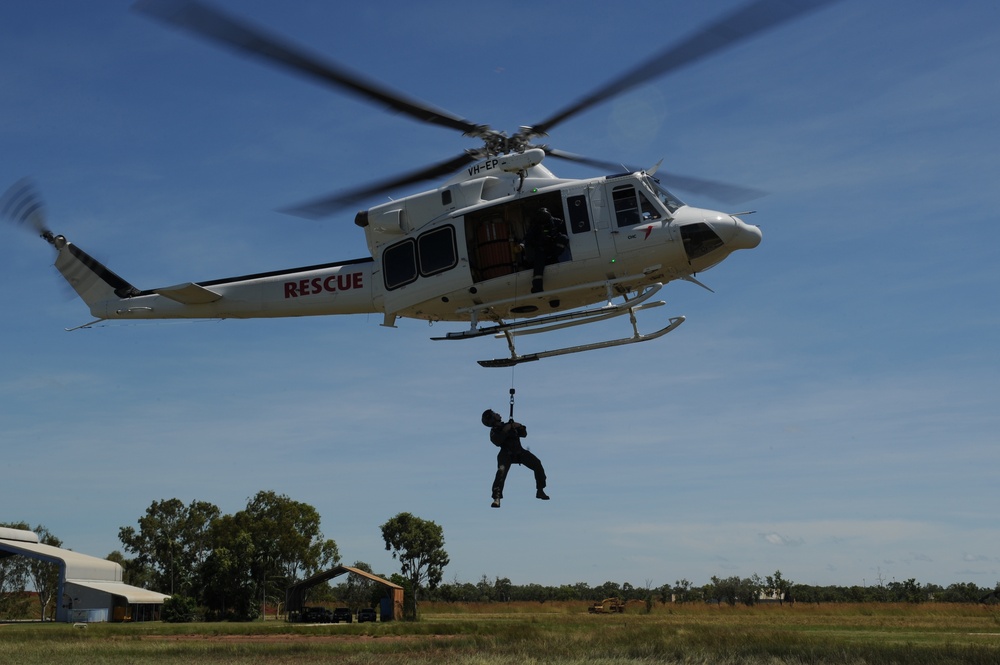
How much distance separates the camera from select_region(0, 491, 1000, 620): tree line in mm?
56625

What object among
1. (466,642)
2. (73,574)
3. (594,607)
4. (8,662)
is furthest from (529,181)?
(73,574)

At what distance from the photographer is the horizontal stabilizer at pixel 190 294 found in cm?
2142

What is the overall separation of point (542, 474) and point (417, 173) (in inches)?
272

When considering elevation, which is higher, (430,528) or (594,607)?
(430,528)

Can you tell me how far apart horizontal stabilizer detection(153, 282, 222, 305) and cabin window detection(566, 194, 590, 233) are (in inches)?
345

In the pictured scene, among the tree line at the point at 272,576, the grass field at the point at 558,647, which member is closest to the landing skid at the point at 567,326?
the grass field at the point at 558,647

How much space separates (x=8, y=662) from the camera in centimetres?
1812

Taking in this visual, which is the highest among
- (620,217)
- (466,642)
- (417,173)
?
(417,173)

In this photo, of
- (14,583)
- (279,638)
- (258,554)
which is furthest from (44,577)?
(279,638)

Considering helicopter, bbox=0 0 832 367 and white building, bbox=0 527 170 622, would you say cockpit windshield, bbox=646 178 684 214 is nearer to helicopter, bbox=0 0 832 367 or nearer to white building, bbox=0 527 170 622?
helicopter, bbox=0 0 832 367

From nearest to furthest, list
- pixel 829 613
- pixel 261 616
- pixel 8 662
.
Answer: pixel 8 662, pixel 829 613, pixel 261 616

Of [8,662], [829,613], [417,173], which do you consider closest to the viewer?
[8,662]

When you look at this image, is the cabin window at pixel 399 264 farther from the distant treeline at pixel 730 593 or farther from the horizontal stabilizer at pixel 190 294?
the distant treeline at pixel 730 593

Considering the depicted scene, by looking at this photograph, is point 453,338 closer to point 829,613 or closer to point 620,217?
point 620,217
